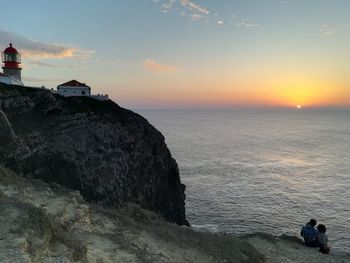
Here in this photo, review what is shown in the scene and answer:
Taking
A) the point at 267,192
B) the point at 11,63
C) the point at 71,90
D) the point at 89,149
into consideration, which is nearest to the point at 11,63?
the point at 11,63

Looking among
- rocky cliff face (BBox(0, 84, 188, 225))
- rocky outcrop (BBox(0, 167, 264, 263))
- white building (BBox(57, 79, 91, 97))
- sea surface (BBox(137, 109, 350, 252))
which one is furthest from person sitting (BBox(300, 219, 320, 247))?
white building (BBox(57, 79, 91, 97))

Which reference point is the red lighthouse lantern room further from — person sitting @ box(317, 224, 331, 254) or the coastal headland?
person sitting @ box(317, 224, 331, 254)

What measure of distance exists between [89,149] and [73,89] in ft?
99.5

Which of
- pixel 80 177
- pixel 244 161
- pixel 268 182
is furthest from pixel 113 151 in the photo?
pixel 244 161

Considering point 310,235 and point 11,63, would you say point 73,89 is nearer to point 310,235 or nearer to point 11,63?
point 11,63

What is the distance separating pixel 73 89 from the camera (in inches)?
2682

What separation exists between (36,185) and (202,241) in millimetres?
11814

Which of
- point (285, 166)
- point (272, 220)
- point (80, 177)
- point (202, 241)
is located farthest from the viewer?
point (285, 166)

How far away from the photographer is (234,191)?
223 feet

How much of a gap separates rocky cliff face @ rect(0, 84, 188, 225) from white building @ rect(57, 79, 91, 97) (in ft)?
70.2

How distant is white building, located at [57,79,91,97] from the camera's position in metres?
68.0

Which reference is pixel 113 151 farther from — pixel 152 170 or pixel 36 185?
pixel 36 185

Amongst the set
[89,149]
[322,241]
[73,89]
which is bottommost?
[322,241]

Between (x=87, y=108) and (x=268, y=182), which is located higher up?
(x=87, y=108)
